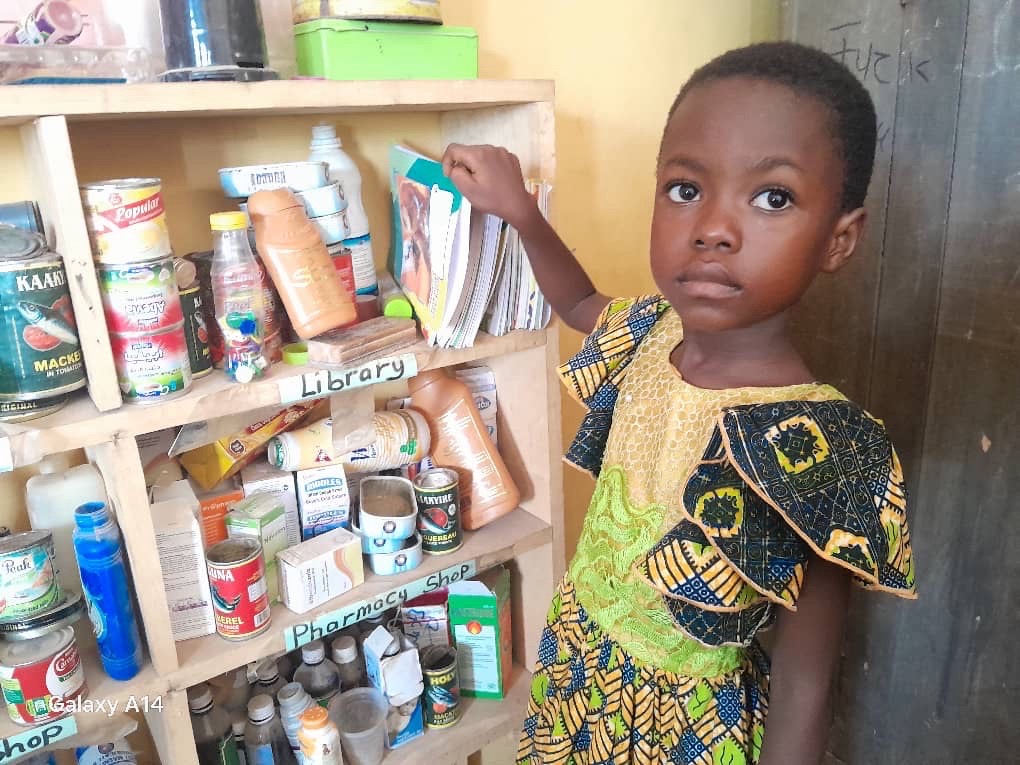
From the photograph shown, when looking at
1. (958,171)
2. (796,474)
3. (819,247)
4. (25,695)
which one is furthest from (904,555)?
(25,695)

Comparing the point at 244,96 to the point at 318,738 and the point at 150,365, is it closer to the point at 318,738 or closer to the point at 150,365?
the point at 150,365

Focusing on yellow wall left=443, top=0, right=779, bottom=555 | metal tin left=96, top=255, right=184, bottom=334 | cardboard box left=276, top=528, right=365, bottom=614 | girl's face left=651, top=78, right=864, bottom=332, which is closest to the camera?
girl's face left=651, top=78, right=864, bottom=332

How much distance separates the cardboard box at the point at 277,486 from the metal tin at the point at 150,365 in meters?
0.24

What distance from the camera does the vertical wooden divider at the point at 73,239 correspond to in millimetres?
713

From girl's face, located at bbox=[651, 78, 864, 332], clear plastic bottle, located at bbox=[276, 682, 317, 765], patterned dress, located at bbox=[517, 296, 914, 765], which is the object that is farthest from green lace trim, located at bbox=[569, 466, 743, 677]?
clear plastic bottle, located at bbox=[276, 682, 317, 765]

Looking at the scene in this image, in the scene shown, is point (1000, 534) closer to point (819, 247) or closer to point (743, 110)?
point (819, 247)

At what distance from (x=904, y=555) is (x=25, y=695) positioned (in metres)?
0.90

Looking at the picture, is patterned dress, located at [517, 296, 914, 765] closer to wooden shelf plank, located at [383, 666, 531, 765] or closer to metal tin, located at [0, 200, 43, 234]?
wooden shelf plank, located at [383, 666, 531, 765]

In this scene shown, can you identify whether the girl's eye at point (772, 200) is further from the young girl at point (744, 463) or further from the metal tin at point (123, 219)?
the metal tin at point (123, 219)

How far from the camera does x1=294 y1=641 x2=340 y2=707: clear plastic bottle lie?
113 cm

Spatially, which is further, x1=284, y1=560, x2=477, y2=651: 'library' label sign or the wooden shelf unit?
x1=284, y1=560, x2=477, y2=651: 'library' label sign

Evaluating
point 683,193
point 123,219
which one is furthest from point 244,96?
point 683,193

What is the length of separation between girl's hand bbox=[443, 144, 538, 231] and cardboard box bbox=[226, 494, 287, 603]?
477 mm

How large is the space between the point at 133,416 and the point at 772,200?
2.17 feet
